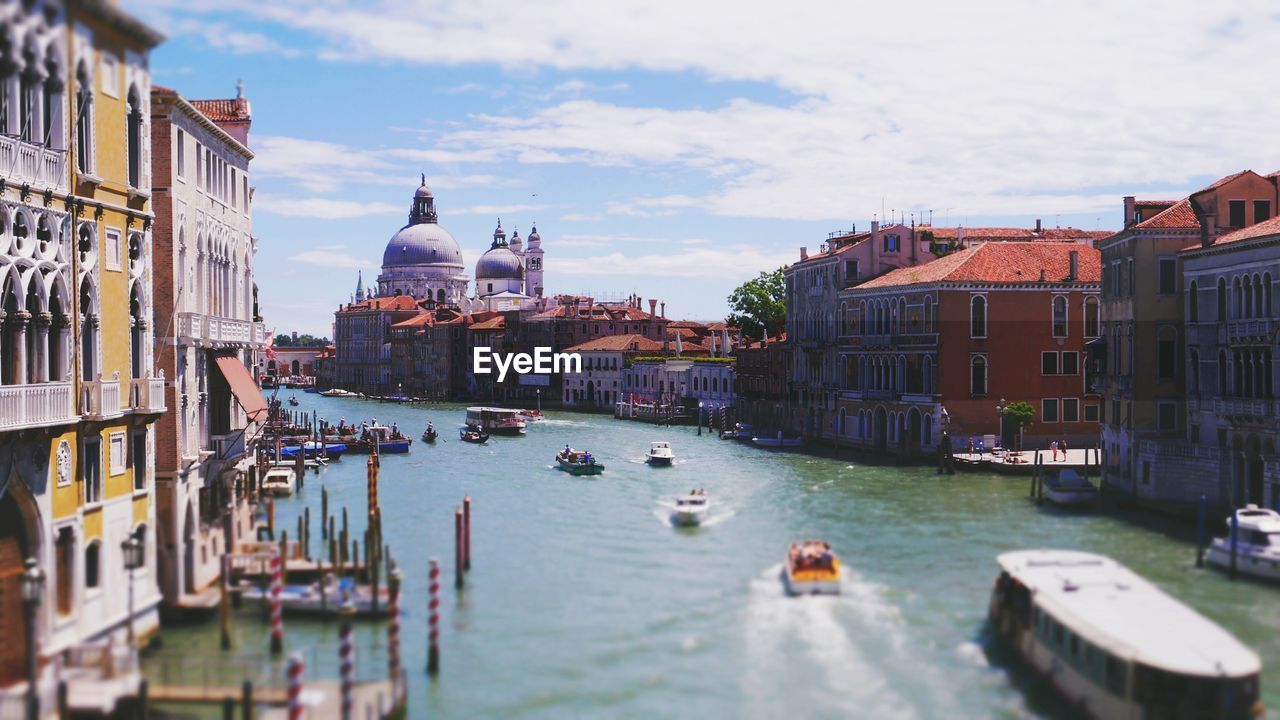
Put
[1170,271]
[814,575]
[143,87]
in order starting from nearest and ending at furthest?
[143,87] → [814,575] → [1170,271]

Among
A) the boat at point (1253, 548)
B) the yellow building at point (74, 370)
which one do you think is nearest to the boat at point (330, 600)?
the yellow building at point (74, 370)

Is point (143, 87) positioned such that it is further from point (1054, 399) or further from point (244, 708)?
point (1054, 399)

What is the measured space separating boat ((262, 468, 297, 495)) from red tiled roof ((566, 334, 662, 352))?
43.2 metres

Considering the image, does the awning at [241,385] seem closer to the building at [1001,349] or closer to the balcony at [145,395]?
the balcony at [145,395]

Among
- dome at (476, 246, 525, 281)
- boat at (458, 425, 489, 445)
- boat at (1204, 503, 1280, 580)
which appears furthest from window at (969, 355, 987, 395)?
dome at (476, 246, 525, 281)

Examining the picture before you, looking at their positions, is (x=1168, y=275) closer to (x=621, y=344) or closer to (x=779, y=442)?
(x=779, y=442)

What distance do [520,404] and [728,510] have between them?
59192 millimetres

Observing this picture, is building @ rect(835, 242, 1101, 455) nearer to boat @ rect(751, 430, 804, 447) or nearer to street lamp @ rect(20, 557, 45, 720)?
boat @ rect(751, 430, 804, 447)

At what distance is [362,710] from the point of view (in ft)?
42.5

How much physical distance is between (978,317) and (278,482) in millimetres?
21464

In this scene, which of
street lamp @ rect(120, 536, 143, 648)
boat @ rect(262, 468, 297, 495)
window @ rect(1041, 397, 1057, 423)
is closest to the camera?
street lamp @ rect(120, 536, 143, 648)

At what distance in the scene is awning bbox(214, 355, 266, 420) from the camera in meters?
23.0

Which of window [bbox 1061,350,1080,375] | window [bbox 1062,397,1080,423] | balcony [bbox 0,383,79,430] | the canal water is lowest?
the canal water

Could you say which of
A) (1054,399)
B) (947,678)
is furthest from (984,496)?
(947,678)
